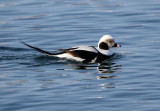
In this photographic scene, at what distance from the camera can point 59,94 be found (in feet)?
31.8

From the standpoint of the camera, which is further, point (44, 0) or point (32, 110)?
point (44, 0)

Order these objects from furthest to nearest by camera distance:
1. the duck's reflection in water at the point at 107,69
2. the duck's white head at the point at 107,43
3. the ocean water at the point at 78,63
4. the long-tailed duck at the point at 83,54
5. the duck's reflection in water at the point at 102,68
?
the duck's white head at the point at 107,43 < the long-tailed duck at the point at 83,54 < the duck's reflection in water at the point at 102,68 < the duck's reflection in water at the point at 107,69 < the ocean water at the point at 78,63

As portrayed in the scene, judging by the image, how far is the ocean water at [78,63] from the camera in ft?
30.5

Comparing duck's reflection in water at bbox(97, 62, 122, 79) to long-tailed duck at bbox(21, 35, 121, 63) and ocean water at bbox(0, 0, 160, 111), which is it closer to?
ocean water at bbox(0, 0, 160, 111)

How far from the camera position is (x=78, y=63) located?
1302cm

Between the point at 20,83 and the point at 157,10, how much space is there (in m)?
9.34

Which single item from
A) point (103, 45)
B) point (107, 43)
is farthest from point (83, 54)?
point (107, 43)

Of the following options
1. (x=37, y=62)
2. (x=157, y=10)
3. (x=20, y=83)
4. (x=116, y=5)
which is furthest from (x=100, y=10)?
(x=20, y=83)

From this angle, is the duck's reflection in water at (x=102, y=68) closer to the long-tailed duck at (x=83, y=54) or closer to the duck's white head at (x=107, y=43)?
the long-tailed duck at (x=83, y=54)

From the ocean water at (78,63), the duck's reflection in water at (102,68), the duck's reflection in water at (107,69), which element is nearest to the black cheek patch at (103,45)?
the ocean water at (78,63)

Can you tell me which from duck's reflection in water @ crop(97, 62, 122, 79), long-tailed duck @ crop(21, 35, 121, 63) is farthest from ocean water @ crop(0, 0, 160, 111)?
long-tailed duck @ crop(21, 35, 121, 63)

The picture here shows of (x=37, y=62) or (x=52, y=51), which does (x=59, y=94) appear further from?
(x=52, y=51)

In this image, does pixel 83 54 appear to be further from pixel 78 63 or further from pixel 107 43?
pixel 107 43

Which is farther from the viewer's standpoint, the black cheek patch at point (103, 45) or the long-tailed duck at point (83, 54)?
the black cheek patch at point (103, 45)
